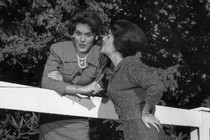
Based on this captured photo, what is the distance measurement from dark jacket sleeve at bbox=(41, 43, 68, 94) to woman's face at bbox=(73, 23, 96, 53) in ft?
0.36

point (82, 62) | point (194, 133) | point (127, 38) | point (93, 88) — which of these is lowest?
point (194, 133)

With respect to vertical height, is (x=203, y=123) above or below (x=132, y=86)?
below

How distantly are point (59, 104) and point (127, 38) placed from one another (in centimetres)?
50

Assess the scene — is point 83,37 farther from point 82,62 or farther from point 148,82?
point 148,82

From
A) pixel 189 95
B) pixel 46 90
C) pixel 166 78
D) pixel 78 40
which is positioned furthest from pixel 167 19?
pixel 46 90

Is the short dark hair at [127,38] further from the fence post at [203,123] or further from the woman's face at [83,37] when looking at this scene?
the fence post at [203,123]

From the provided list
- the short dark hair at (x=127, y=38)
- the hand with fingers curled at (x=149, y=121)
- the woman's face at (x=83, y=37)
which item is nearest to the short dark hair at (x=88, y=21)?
the woman's face at (x=83, y=37)

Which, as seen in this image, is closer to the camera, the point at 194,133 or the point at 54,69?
the point at 54,69

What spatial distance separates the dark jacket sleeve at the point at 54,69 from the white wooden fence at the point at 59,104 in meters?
0.04

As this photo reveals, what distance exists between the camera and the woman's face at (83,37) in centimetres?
267

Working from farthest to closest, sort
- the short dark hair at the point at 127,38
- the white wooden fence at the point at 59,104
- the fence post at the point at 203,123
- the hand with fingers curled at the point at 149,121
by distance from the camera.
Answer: the fence post at the point at 203,123 → the short dark hair at the point at 127,38 → the hand with fingers curled at the point at 149,121 → the white wooden fence at the point at 59,104

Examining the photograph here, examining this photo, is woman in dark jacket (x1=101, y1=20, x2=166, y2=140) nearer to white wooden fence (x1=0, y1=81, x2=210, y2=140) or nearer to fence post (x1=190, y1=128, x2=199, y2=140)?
white wooden fence (x1=0, y1=81, x2=210, y2=140)

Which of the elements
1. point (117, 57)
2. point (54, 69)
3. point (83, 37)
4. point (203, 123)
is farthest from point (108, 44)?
point (203, 123)

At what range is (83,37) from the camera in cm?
267
